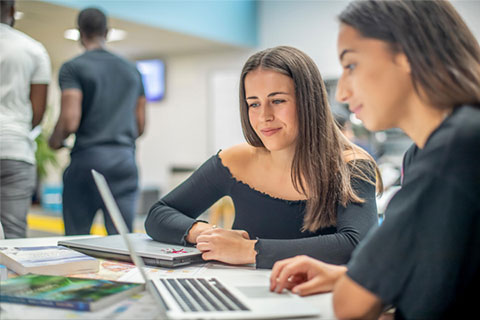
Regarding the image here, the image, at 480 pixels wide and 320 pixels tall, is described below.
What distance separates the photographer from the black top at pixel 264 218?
121cm

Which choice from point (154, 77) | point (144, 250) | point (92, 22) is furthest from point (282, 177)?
point (154, 77)

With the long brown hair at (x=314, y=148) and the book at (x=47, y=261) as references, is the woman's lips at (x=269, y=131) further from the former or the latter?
the book at (x=47, y=261)

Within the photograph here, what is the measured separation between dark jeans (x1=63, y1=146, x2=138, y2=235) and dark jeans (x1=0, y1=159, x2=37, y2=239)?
0.25 meters

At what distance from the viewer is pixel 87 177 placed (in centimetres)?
237

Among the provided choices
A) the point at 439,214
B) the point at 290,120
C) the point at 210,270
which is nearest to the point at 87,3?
the point at 290,120

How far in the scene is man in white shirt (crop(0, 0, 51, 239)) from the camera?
207 cm

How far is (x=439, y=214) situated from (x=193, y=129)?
6433mm

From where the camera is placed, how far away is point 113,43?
20.8 feet

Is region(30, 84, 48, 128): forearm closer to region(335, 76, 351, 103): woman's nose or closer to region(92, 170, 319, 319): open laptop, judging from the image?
region(92, 170, 319, 319): open laptop

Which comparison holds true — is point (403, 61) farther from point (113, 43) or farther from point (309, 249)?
point (113, 43)

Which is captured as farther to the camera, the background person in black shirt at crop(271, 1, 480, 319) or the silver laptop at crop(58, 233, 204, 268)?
the silver laptop at crop(58, 233, 204, 268)

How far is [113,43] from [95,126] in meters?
4.17

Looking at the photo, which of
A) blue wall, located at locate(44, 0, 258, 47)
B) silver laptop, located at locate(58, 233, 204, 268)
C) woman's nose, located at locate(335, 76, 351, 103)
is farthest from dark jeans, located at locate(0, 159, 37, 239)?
blue wall, located at locate(44, 0, 258, 47)

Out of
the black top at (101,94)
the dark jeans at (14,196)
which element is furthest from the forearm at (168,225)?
the black top at (101,94)
